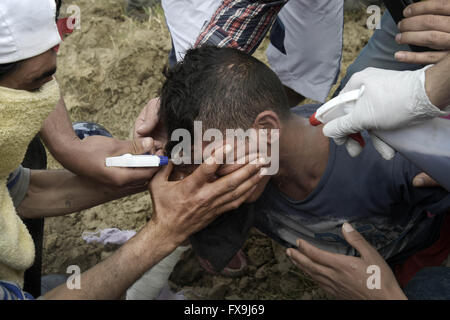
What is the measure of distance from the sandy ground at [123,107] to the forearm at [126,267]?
927mm

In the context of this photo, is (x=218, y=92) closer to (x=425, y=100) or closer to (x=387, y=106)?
(x=387, y=106)

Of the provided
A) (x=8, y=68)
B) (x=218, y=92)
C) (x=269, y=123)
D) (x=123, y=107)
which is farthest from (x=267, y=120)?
(x=123, y=107)

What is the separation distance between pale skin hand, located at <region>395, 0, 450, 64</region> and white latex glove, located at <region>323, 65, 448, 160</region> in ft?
0.65

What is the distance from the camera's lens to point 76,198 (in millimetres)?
2145

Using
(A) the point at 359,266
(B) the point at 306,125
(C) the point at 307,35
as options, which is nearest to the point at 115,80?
(C) the point at 307,35

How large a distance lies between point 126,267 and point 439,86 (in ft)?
4.00

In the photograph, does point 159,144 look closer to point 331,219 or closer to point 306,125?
point 306,125

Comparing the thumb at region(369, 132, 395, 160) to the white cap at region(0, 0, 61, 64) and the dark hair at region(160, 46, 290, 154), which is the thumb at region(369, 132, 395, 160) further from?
the white cap at region(0, 0, 61, 64)

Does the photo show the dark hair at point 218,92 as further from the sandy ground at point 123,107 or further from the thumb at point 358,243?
the sandy ground at point 123,107

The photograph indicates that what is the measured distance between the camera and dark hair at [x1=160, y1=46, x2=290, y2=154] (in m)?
1.62

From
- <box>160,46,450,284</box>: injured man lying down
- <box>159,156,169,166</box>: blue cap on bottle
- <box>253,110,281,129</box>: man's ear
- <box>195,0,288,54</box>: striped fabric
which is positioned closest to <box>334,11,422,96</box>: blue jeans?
<box>160,46,450,284</box>: injured man lying down

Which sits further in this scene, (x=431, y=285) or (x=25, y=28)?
(x=431, y=285)

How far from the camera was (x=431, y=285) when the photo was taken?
1.72 meters
